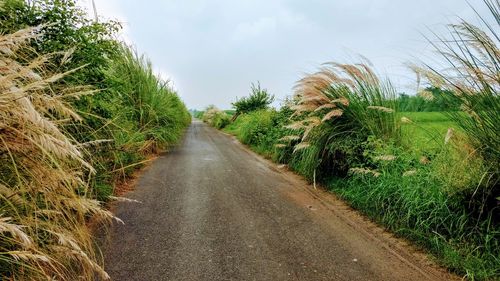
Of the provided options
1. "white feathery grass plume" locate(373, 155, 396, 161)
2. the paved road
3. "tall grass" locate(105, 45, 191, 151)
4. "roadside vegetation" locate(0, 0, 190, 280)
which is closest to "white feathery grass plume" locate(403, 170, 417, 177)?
"white feathery grass plume" locate(373, 155, 396, 161)

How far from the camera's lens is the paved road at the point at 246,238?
2.98 metres

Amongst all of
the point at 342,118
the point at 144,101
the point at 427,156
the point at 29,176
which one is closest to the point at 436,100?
the point at 427,156

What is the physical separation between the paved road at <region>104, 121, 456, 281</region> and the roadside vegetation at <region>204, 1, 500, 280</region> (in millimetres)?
282

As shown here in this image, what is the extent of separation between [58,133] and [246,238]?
2.26 m

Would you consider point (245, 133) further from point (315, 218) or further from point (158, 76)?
point (315, 218)

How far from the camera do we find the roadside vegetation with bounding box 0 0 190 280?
1.83 metres

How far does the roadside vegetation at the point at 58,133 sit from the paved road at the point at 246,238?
36 centimetres

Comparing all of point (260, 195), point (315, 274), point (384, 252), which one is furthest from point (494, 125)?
point (260, 195)

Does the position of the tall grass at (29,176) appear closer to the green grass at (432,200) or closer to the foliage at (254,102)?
the green grass at (432,200)

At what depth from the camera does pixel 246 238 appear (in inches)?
143

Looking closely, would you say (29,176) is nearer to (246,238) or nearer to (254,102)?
(246,238)

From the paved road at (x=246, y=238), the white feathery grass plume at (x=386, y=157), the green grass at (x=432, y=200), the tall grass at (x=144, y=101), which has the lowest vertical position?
the paved road at (x=246, y=238)

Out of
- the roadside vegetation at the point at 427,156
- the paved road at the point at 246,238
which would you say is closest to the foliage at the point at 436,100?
the roadside vegetation at the point at 427,156

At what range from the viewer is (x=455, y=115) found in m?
3.51
